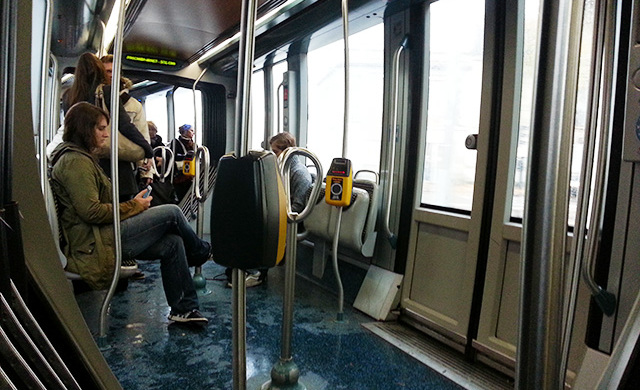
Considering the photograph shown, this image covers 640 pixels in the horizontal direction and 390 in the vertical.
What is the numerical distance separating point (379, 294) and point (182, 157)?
407 cm

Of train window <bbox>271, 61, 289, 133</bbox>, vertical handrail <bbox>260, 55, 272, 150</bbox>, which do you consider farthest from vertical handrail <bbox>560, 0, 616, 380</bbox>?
vertical handrail <bbox>260, 55, 272, 150</bbox>

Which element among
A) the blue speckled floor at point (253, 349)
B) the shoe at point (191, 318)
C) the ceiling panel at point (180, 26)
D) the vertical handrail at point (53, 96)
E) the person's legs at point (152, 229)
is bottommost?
the blue speckled floor at point (253, 349)

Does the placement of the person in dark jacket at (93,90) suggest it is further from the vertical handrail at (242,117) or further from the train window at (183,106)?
Answer: the train window at (183,106)

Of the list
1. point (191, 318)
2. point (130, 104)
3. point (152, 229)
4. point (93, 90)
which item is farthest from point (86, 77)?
point (191, 318)

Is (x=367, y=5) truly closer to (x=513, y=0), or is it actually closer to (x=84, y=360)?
(x=513, y=0)

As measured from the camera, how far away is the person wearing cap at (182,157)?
6.29 metres

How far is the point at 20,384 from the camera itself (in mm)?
658

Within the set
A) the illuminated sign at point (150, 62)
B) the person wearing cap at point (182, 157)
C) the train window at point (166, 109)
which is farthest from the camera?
the train window at point (166, 109)

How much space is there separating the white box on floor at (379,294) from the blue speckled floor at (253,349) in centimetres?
8

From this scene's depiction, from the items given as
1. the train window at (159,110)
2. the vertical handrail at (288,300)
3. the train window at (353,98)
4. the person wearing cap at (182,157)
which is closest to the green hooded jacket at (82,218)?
the vertical handrail at (288,300)

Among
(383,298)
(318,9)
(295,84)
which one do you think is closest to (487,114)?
(383,298)

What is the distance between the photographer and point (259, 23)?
13.3 feet

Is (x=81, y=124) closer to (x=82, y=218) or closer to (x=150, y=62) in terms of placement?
(x=82, y=218)

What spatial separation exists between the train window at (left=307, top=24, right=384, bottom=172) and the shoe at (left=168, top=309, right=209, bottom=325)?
5.62ft
